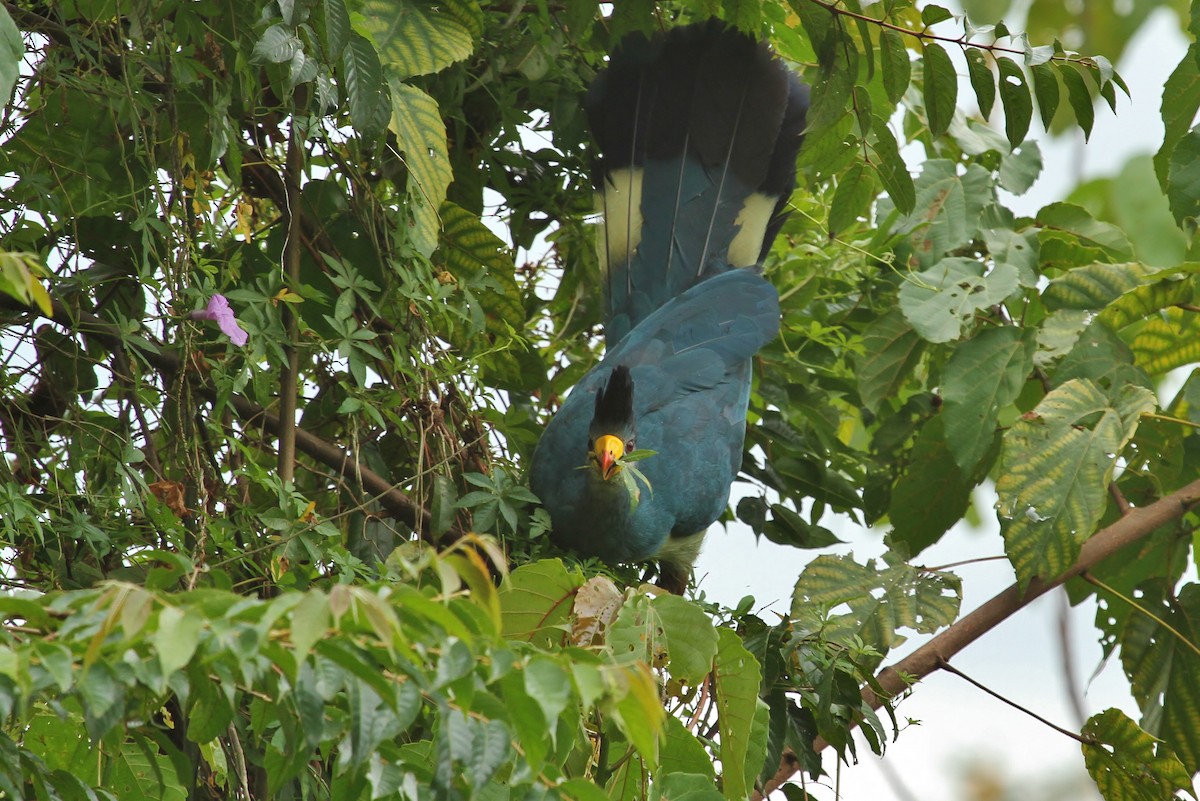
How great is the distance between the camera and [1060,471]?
7.55 ft

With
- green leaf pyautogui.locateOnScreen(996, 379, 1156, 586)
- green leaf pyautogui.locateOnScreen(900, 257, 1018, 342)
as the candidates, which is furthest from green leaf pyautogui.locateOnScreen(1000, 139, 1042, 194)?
green leaf pyautogui.locateOnScreen(996, 379, 1156, 586)

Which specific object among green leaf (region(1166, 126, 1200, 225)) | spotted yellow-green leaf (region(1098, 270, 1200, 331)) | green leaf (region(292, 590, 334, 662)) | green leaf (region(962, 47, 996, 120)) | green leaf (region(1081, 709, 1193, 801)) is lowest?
green leaf (region(1081, 709, 1193, 801))

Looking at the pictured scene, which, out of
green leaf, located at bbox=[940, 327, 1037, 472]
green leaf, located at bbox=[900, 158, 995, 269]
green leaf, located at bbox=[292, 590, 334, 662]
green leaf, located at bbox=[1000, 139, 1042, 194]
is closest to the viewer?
green leaf, located at bbox=[292, 590, 334, 662]

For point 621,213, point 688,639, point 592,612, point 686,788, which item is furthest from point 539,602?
point 621,213

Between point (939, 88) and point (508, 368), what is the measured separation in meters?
1.01

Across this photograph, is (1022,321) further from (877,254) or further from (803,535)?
(803,535)

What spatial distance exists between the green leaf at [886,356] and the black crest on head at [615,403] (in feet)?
1.70

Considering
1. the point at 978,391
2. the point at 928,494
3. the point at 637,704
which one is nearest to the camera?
the point at 637,704

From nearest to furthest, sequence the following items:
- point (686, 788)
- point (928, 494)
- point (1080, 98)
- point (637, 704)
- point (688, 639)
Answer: point (637, 704), point (686, 788), point (688, 639), point (1080, 98), point (928, 494)

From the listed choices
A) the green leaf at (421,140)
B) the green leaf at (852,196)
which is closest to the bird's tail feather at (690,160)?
the green leaf at (852,196)

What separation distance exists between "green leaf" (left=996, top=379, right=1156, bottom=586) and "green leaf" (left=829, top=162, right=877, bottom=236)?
1.94 ft

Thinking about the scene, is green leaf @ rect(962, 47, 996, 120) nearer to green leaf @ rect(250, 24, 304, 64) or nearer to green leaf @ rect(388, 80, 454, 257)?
green leaf @ rect(388, 80, 454, 257)

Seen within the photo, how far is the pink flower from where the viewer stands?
197cm

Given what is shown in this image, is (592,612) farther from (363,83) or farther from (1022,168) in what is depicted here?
(1022,168)
